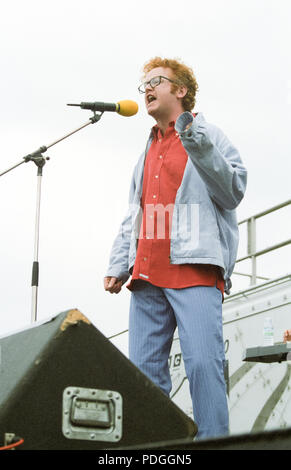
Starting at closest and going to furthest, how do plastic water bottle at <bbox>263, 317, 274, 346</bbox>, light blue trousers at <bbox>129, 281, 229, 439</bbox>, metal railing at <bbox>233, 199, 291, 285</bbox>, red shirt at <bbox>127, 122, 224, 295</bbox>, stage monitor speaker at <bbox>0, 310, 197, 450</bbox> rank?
stage monitor speaker at <bbox>0, 310, 197, 450</bbox>, light blue trousers at <bbox>129, 281, 229, 439</bbox>, red shirt at <bbox>127, 122, 224, 295</bbox>, plastic water bottle at <bbox>263, 317, 274, 346</bbox>, metal railing at <bbox>233, 199, 291, 285</bbox>

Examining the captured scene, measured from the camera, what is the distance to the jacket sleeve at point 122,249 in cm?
284

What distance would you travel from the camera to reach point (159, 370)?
100.0 inches

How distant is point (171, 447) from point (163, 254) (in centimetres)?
156

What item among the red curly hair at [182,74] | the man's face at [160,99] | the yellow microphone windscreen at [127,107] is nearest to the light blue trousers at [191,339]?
the man's face at [160,99]

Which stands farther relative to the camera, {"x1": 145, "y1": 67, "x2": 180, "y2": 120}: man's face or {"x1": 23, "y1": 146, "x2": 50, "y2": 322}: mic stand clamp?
{"x1": 23, "y1": 146, "x2": 50, "y2": 322}: mic stand clamp

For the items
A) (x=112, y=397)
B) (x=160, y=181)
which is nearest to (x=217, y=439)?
(x=112, y=397)

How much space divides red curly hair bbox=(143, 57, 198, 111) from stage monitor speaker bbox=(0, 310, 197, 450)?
1.54 m

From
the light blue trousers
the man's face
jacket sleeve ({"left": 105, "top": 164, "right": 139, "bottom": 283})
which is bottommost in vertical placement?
the light blue trousers

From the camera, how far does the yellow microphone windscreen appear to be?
367 cm

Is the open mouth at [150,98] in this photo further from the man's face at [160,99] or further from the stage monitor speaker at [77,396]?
the stage monitor speaker at [77,396]

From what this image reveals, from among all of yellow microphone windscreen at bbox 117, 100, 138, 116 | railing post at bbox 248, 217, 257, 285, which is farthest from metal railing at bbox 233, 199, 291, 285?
yellow microphone windscreen at bbox 117, 100, 138, 116

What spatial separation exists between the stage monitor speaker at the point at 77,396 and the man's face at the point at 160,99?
55.1 inches

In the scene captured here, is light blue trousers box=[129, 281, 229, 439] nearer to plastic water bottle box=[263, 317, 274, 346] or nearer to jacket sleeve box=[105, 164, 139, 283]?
jacket sleeve box=[105, 164, 139, 283]

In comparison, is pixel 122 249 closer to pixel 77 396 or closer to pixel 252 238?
pixel 77 396
